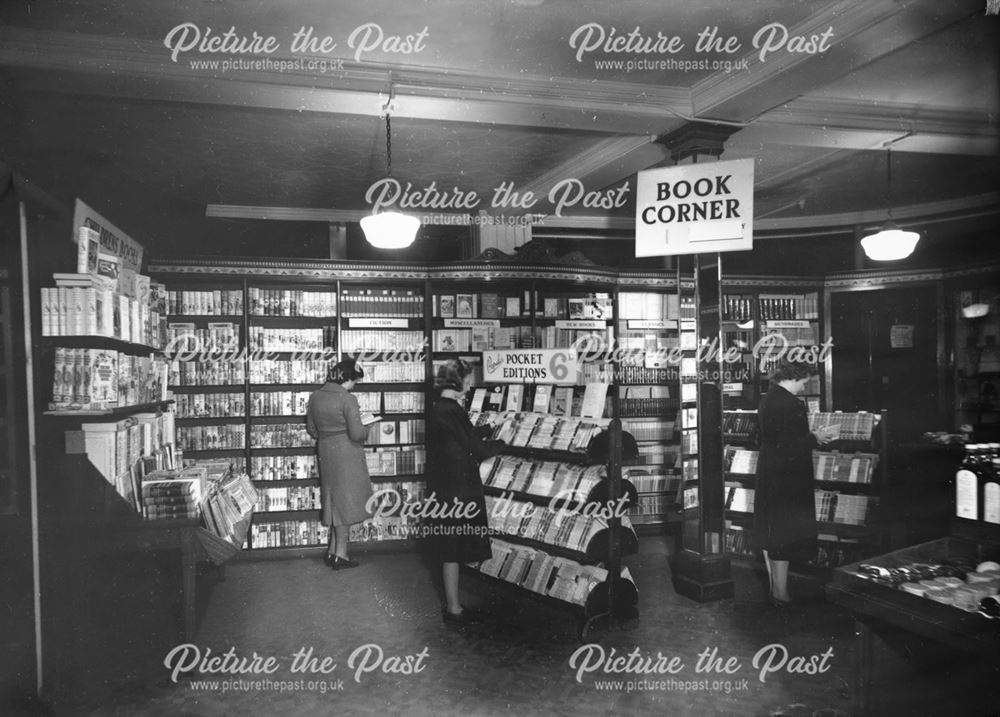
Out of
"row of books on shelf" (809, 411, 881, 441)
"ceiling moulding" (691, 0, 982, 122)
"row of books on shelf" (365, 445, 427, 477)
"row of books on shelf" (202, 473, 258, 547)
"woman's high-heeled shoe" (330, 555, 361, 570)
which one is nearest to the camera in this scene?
"ceiling moulding" (691, 0, 982, 122)

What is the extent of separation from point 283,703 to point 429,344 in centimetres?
375

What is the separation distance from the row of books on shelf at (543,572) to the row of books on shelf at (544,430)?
2.44 ft

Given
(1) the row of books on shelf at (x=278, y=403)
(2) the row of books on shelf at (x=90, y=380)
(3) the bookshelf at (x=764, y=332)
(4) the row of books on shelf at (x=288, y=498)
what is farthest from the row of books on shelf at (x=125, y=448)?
(3) the bookshelf at (x=764, y=332)

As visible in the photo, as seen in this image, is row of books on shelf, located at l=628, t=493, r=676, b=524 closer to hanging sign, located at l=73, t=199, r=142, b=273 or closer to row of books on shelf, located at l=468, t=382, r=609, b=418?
row of books on shelf, located at l=468, t=382, r=609, b=418

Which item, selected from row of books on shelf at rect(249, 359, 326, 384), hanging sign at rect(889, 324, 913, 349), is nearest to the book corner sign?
row of books on shelf at rect(249, 359, 326, 384)

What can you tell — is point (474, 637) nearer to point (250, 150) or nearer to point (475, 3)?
point (475, 3)

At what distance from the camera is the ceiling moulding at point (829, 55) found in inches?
128

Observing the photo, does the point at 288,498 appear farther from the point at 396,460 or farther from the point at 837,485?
the point at 837,485

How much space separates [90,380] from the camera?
352 centimetres

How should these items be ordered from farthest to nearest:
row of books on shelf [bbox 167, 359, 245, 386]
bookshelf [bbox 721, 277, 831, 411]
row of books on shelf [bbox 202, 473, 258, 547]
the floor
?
1. bookshelf [bbox 721, 277, 831, 411]
2. row of books on shelf [bbox 167, 359, 245, 386]
3. row of books on shelf [bbox 202, 473, 258, 547]
4. the floor

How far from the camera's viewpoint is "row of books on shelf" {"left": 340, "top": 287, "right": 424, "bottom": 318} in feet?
21.6

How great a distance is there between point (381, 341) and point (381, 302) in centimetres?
39

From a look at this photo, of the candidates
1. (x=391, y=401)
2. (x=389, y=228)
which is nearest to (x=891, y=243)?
(x=389, y=228)

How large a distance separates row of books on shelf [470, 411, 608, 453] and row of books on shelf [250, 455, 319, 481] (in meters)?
2.24
